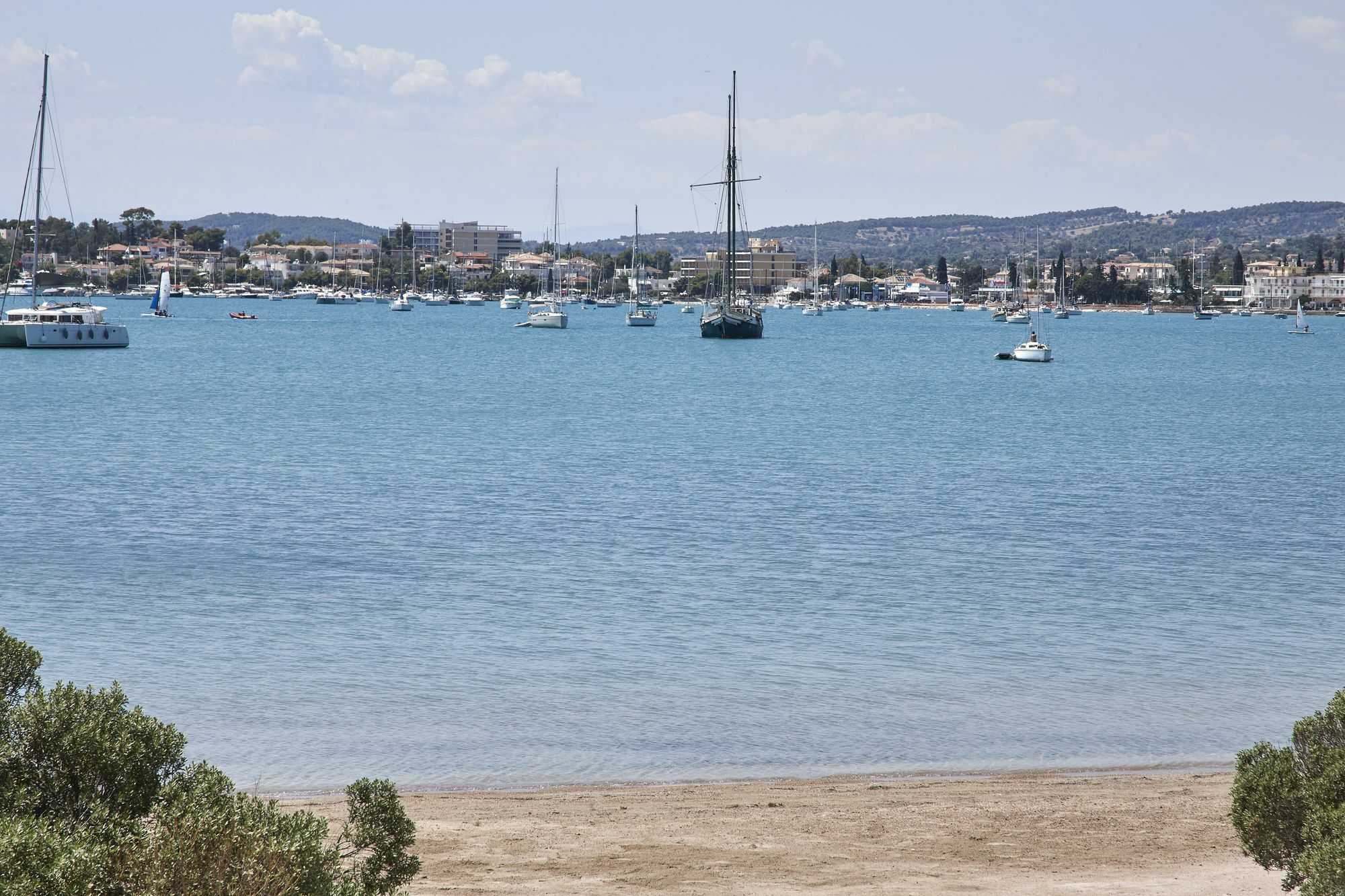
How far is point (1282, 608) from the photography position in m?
18.9

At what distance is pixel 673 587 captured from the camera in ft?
65.5

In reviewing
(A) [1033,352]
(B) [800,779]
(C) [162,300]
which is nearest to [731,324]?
(A) [1033,352]

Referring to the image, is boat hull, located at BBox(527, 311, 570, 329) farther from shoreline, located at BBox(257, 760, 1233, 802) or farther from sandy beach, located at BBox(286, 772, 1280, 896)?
sandy beach, located at BBox(286, 772, 1280, 896)

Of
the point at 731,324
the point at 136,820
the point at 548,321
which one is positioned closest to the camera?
the point at 136,820

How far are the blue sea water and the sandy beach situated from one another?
0.89 m

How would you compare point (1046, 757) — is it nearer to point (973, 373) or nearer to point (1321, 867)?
point (1321, 867)

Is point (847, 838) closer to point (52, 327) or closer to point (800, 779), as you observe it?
point (800, 779)

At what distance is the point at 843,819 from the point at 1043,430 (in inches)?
1469

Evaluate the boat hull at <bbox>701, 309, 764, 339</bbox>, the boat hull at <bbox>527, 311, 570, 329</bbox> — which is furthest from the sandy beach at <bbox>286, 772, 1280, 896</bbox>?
the boat hull at <bbox>527, 311, 570, 329</bbox>

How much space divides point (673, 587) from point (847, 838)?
9.86 metres

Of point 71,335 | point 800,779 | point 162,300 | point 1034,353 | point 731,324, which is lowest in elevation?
point 800,779

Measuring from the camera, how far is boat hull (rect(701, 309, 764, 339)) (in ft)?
326

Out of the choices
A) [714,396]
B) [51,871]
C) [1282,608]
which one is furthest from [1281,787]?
[714,396]

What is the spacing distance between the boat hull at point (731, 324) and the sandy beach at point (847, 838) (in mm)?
87980
